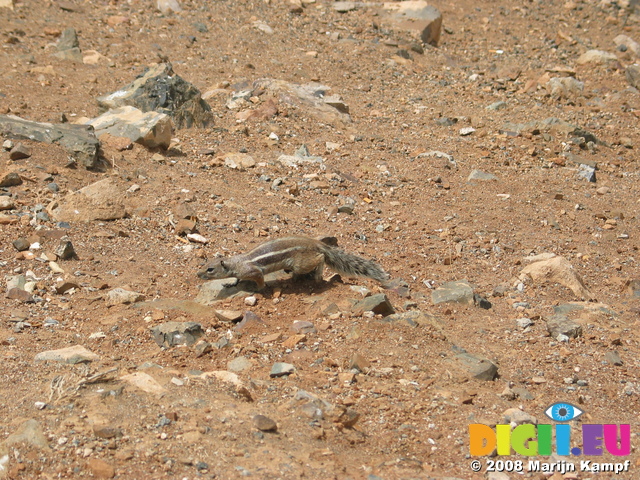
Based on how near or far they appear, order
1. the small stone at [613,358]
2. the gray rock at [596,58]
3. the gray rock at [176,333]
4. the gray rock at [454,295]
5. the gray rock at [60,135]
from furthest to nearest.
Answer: the gray rock at [596,58] < the gray rock at [60,135] < the gray rock at [454,295] < the small stone at [613,358] < the gray rock at [176,333]

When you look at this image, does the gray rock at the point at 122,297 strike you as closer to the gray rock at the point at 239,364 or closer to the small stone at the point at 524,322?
the gray rock at the point at 239,364

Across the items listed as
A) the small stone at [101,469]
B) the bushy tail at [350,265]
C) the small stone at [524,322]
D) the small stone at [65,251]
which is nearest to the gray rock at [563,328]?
the small stone at [524,322]

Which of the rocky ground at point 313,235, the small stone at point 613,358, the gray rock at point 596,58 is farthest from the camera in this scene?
the gray rock at point 596,58

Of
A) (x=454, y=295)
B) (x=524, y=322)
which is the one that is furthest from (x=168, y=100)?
(x=524, y=322)

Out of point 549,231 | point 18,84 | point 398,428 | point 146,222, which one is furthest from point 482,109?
point 398,428

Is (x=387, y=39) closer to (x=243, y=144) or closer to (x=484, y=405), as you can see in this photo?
(x=243, y=144)

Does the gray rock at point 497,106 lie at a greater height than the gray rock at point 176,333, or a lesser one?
greater
